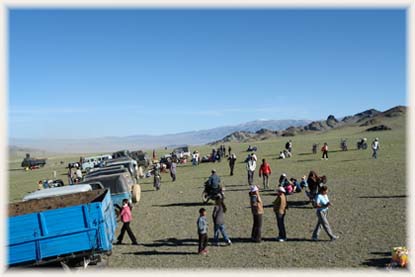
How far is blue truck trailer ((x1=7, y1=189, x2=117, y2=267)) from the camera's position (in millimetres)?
10672

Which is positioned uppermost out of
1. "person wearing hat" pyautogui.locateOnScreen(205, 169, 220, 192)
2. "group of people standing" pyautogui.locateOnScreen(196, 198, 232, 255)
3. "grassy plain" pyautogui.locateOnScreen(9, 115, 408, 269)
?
"person wearing hat" pyautogui.locateOnScreen(205, 169, 220, 192)

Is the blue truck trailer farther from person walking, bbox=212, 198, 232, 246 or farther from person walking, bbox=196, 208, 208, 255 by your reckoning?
person walking, bbox=212, 198, 232, 246

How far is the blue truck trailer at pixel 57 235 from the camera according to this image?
1067 centimetres

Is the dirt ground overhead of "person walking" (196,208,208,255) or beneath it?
beneath

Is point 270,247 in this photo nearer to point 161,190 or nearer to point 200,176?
point 161,190

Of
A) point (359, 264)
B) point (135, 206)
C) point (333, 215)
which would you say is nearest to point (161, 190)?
point (135, 206)

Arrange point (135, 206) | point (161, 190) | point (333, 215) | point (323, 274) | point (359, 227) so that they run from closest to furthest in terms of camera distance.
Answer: point (323, 274)
point (359, 227)
point (333, 215)
point (135, 206)
point (161, 190)

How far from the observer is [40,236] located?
1076cm

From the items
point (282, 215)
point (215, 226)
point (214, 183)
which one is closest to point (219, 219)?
point (215, 226)

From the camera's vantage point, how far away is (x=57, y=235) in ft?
35.6

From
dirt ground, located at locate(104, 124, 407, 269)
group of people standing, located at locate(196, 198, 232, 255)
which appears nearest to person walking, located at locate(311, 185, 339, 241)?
dirt ground, located at locate(104, 124, 407, 269)

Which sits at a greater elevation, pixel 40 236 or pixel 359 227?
pixel 40 236

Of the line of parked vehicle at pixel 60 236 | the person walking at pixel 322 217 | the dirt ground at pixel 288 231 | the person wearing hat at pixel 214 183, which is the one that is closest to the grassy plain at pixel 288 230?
the dirt ground at pixel 288 231

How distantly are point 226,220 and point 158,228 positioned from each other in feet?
8.07
